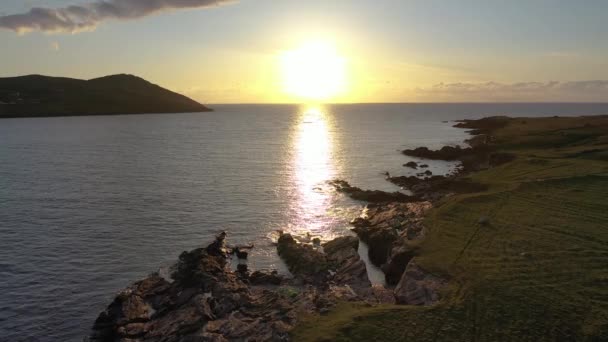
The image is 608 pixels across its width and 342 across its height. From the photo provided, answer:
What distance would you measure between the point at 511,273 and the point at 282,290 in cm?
1699

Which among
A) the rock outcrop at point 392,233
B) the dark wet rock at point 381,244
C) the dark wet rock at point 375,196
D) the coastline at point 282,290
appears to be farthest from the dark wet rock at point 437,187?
the dark wet rock at point 381,244

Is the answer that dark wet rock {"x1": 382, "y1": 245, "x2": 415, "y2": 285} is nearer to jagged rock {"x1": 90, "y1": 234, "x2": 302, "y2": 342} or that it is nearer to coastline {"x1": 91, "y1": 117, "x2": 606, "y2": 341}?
coastline {"x1": 91, "y1": 117, "x2": 606, "y2": 341}

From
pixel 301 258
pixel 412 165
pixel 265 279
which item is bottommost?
pixel 265 279

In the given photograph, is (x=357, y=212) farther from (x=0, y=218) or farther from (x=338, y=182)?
(x=0, y=218)

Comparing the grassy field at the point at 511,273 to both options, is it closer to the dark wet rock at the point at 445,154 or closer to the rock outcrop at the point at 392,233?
the rock outcrop at the point at 392,233

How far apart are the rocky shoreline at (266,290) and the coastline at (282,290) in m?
0.08

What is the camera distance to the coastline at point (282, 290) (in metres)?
28.4

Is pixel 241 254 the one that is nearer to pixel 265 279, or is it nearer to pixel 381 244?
pixel 265 279

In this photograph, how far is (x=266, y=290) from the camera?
34.2 metres

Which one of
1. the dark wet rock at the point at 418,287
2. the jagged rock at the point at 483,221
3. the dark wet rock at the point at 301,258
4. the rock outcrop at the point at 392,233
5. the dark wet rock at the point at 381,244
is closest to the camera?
the dark wet rock at the point at 418,287

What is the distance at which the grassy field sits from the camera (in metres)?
24.6

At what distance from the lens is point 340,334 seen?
2472 cm

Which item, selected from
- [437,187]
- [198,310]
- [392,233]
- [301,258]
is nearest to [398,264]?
[392,233]

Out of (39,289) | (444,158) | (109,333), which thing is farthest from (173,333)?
(444,158)
